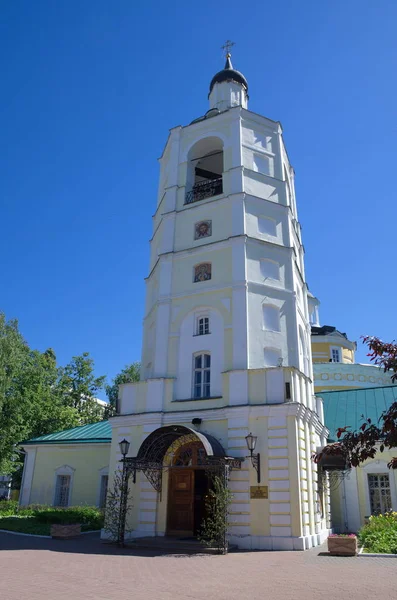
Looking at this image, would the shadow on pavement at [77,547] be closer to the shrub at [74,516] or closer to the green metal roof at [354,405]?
the shrub at [74,516]

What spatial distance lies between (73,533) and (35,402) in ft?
55.2

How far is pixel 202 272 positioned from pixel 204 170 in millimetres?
7581

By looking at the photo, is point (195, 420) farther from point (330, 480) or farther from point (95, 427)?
point (95, 427)

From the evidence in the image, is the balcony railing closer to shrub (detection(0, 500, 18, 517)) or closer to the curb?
the curb

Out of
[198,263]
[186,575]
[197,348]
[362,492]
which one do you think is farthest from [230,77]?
[186,575]

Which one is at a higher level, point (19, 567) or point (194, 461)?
point (194, 461)

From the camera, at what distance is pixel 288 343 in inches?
714

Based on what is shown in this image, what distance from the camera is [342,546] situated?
40.9 ft

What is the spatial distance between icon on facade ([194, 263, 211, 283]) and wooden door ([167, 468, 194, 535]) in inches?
282

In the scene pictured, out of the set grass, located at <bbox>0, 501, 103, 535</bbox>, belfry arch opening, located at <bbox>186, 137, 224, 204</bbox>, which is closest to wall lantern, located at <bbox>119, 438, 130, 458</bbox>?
grass, located at <bbox>0, 501, 103, 535</bbox>

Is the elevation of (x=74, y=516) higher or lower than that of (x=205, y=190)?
lower

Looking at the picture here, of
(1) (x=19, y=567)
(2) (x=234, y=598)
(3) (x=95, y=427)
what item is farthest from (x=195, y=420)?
(3) (x=95, y=427)

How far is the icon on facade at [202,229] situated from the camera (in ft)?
66.1

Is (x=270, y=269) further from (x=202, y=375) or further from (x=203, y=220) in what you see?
(x=202, y=375)
